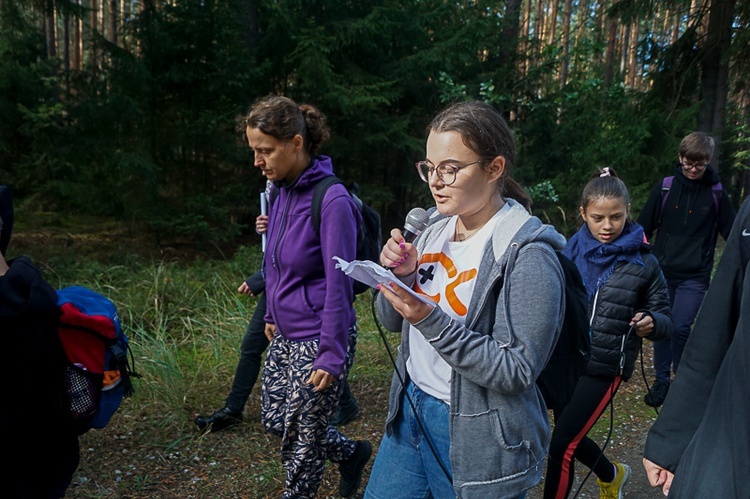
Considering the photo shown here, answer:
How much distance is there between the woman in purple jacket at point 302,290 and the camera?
2785 millimetres

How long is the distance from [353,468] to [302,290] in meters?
1.22

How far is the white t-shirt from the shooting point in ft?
6.27

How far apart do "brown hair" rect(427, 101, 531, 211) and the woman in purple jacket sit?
98cm

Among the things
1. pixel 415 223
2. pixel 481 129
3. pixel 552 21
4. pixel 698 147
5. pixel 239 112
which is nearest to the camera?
pixel 481 129

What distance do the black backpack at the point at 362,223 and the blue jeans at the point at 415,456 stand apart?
894 mm

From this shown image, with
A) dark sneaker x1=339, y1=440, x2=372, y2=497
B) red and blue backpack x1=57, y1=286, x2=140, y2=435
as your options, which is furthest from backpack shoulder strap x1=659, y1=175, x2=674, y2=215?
red and blue backpack x1=57, y1=286, x2=140, y2=435

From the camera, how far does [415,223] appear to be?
2156 millimetres

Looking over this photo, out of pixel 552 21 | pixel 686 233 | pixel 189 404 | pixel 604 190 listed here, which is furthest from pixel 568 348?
pixel 552 21

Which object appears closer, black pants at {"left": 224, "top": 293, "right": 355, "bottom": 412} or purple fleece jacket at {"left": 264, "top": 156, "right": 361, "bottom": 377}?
purple fleece jacket at {"left": 264, "top": 156, "right": 361, "bottom": 377}

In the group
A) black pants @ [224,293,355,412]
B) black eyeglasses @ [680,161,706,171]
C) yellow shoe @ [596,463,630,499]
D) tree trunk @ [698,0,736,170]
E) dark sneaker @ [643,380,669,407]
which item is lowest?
dark sneaker @ [643,380,669,407]

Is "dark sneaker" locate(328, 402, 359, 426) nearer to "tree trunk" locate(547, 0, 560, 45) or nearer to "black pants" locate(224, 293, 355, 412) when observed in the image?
"black pants" locate(224, 293, 355, 412)

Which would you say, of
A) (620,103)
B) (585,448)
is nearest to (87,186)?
(585,448)

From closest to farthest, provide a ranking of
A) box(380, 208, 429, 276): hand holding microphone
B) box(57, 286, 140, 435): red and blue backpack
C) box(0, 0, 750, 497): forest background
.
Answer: box(380, 208, 429, 276): hand holding microphone → box(57, 286, 140, 435): red and blue backpack → box(0, 0, 750, 497): forest background

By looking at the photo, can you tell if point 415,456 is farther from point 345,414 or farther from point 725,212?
point 725,212
